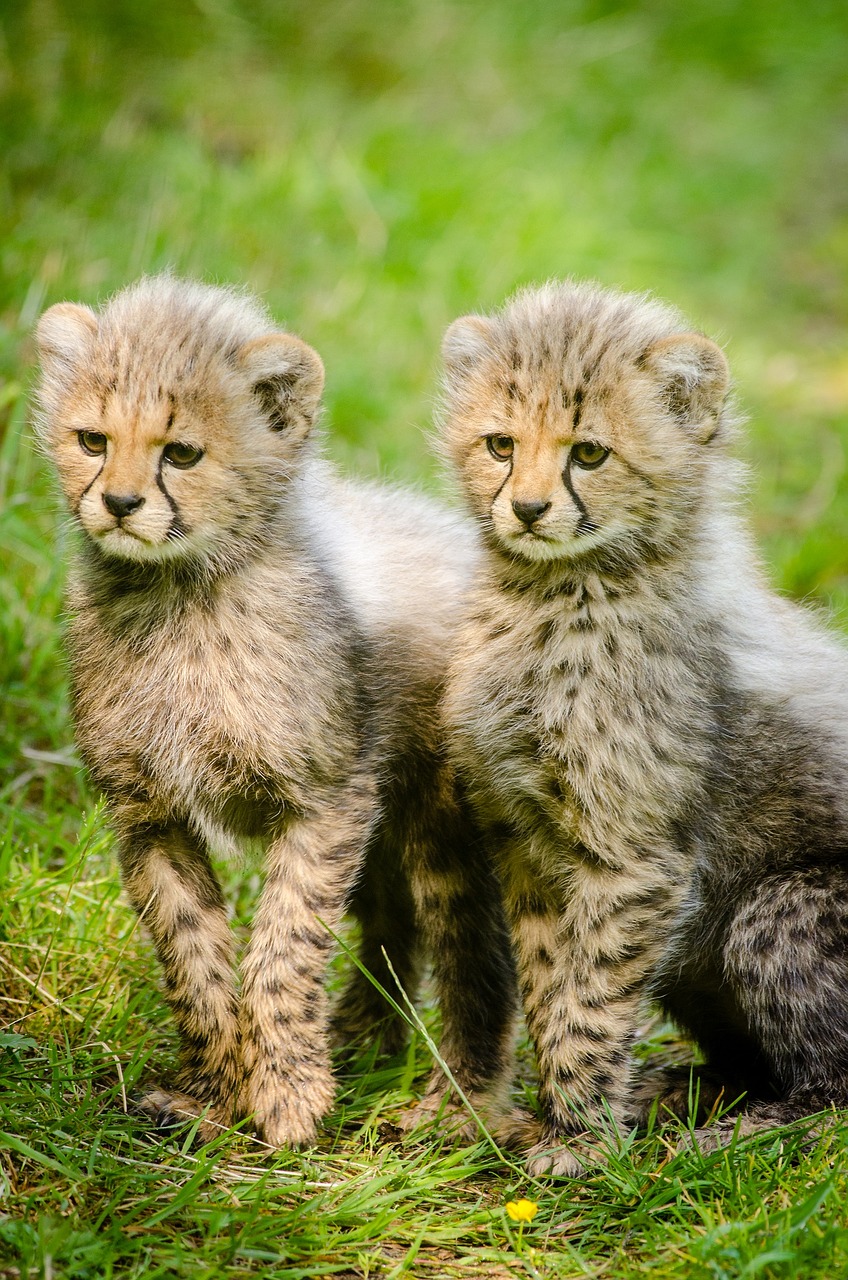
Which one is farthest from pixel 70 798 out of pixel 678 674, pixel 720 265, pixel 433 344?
pixel 720 265

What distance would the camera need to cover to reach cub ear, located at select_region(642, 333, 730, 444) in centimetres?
346

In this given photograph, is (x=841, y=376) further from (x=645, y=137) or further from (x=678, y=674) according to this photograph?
(x=678, y=674)

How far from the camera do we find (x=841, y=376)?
332 inches

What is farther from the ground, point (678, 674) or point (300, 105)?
point (300, 105)

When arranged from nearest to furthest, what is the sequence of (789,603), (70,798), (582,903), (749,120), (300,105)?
(582,903)
(789,603)
(70,798)
(300,105)
(749,120)

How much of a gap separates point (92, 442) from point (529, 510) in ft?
3.52

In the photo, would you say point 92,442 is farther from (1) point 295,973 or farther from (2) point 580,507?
(1) point 295,973

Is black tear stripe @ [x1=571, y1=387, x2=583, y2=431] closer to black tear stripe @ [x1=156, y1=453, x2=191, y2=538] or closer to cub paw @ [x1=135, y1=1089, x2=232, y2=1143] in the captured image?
black tear stripe @ [x1=156, y1=453, x2=191, y2=538]

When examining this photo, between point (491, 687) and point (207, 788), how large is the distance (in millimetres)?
763

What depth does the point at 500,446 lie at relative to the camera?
3.53 meters

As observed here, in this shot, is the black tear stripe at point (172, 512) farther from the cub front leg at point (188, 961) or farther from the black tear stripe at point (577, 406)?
the black tear stripe at point (577, 406)

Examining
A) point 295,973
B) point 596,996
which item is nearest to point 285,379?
point 295,973

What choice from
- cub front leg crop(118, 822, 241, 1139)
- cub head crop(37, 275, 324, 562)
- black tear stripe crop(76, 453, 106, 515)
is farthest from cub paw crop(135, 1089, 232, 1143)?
black tear stripe crop(76, 453, 106, 515)

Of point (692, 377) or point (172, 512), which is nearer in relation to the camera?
point (172, 512)
